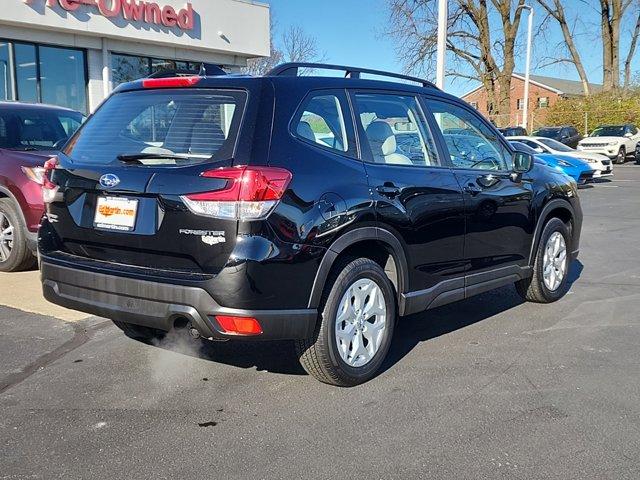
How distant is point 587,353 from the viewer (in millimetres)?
4715

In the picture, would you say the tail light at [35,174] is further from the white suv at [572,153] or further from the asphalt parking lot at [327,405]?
the white suv at [572,153]

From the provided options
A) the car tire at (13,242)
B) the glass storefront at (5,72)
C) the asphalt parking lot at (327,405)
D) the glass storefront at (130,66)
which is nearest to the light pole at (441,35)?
the glass storefront at (130,66)

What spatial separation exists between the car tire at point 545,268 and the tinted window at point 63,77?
14.4m

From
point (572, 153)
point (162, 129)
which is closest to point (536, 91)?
point (572, 153)

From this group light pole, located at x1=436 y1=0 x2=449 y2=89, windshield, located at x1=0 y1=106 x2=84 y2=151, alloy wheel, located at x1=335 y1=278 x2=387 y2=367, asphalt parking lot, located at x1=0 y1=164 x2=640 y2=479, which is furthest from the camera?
light pole, located at x1=436 y1=0 x2=449 y2=89

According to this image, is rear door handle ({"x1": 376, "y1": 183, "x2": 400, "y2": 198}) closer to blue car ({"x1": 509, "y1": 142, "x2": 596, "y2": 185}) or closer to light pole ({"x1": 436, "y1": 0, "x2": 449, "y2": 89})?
light pole ({"x1": 436, "y1": 0, "x2": 449, "y2": 89})

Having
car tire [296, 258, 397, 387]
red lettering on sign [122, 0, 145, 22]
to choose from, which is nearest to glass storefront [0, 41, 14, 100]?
red lettering on sign [122, 0, 145, 22]

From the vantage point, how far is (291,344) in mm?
4883

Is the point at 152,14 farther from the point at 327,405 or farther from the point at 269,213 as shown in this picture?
the point at 327,405

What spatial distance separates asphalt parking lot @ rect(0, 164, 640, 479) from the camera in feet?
10.4

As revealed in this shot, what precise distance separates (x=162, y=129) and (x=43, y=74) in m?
14.8

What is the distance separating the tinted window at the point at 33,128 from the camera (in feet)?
23.5

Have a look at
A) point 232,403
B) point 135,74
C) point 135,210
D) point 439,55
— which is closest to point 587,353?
point 232,403

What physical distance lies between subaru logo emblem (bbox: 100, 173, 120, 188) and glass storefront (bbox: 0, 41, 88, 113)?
46.7 feet
